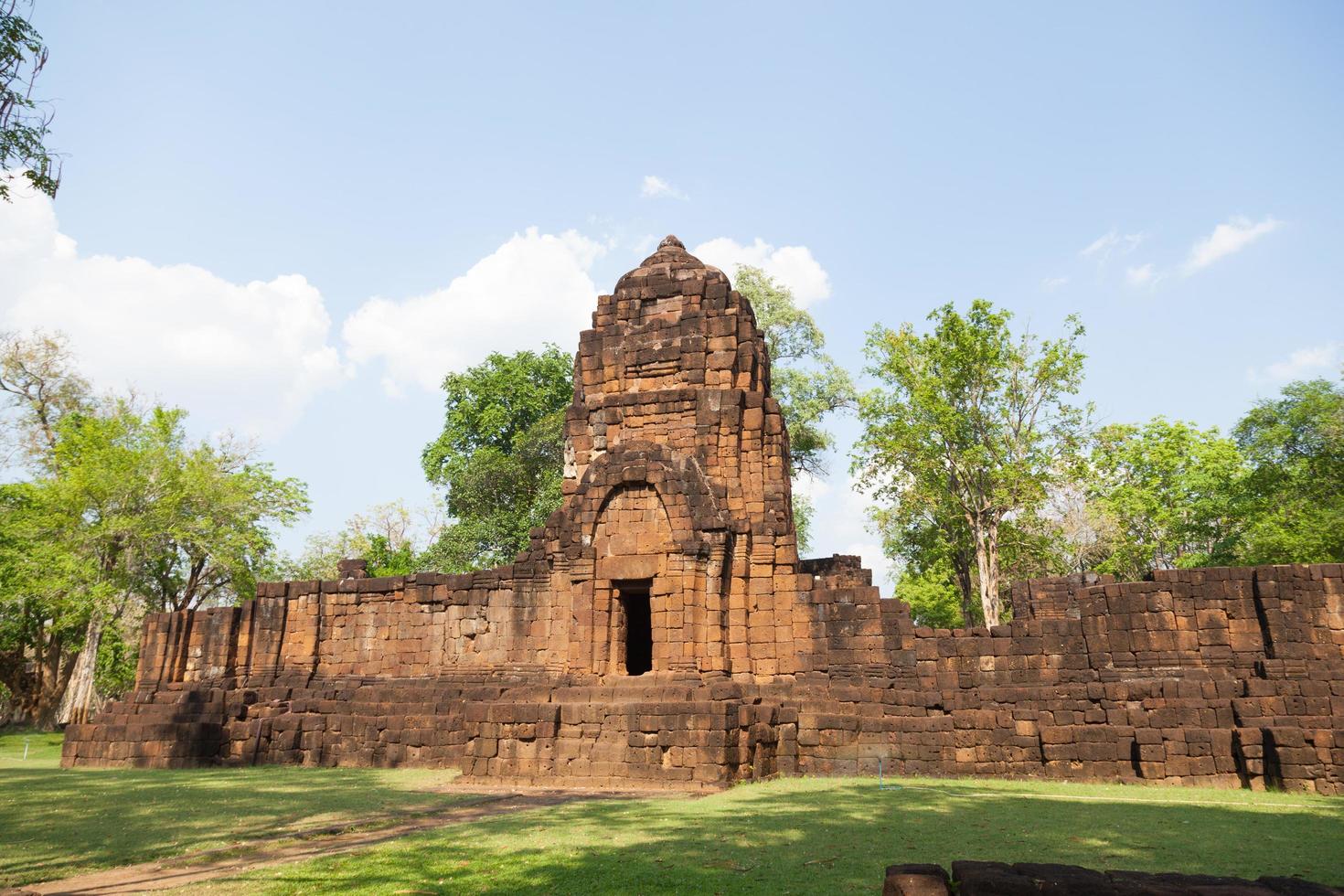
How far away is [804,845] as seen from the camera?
6.90 metres

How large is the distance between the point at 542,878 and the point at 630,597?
38.9 ft

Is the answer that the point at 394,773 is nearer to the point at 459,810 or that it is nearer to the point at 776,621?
the point at 459,810

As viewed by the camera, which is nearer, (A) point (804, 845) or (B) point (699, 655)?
(A) point (804, 845)

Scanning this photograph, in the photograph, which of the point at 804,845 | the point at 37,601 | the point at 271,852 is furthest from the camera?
the point at 37,601

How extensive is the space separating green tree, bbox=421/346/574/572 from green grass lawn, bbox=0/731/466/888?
16.4 metres

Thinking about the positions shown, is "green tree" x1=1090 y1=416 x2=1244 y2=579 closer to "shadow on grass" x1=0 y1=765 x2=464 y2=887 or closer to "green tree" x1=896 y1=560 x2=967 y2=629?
"green tree" x1=896 y1=560 x2=967 y2=629

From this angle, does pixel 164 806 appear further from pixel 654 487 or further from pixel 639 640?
pixel 639 640

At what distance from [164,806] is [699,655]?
755cm

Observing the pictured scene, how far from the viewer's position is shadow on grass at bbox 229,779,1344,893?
570cm

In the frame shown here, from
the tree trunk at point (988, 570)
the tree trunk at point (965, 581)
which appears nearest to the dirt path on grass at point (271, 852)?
the tree trunk at point (988, 570)

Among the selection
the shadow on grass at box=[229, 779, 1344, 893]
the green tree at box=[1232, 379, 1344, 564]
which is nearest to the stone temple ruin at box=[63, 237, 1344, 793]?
the shadow on grass at box=[229, 779, 1344, 893]

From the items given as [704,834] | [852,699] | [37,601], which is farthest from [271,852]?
[37,601]

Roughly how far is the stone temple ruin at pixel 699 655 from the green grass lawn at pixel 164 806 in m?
1.46

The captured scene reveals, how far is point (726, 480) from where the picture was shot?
15375 mm
